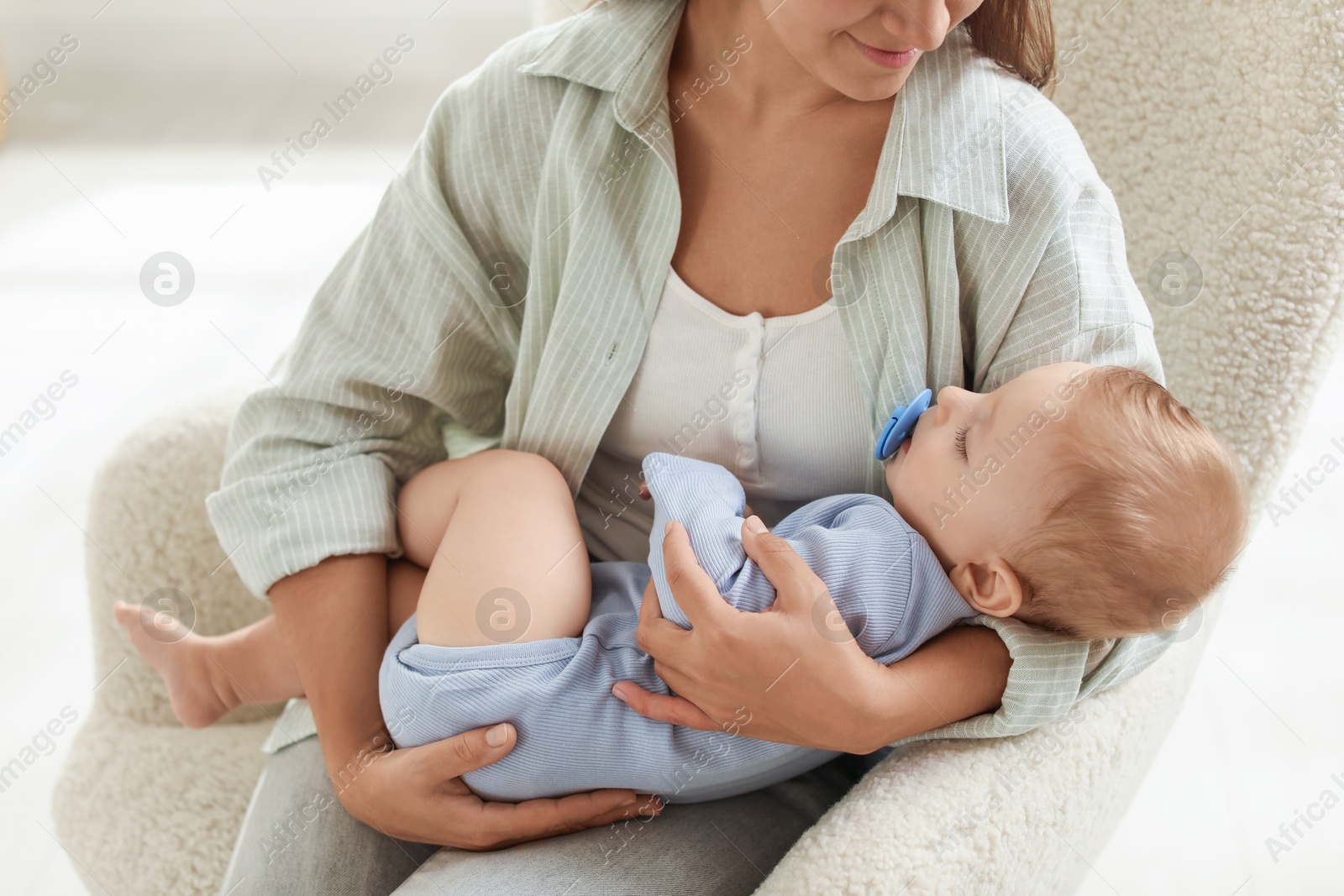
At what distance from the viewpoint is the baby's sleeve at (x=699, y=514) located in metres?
0.99

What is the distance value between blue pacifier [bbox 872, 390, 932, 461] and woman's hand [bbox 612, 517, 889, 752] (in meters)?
0.15

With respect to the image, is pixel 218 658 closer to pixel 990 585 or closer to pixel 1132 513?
pixel 990 585

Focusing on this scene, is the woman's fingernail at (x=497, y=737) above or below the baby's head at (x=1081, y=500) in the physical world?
above


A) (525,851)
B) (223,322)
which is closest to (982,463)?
(525,851)

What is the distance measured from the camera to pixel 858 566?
0.96 metres

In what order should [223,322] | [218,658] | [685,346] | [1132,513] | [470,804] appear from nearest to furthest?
[1132,513] → [470,804] → [685,346] → [218,658] → [223,322]

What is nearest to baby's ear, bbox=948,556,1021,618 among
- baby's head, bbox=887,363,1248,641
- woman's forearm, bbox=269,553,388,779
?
baby's head, bbox=887,363,1248,641

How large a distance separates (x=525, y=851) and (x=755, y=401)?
0.49m

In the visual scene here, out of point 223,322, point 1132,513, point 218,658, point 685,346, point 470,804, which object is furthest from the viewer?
point 223,322

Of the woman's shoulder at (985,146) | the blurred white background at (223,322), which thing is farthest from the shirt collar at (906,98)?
the blurred white background at (223,322)

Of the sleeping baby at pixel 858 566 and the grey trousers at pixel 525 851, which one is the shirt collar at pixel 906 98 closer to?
the sleeping baby at pixel 858 566

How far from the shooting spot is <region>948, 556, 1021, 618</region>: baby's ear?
0.96 meters

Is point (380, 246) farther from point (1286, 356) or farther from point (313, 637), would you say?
point (1286, 356)

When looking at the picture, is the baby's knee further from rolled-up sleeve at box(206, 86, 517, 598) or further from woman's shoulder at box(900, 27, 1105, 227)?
woman's shoulder at box(900, 27, 1105, 227)
